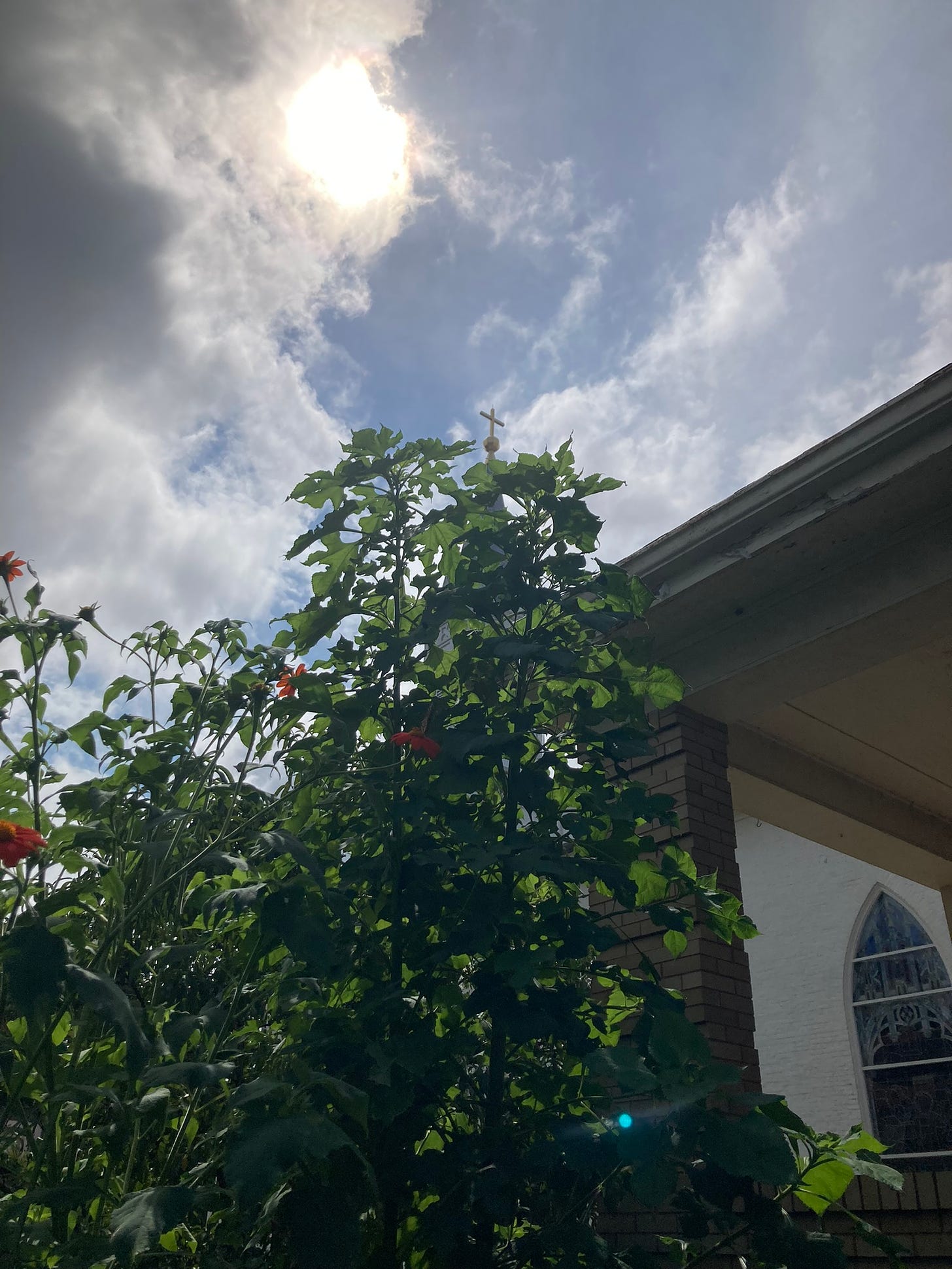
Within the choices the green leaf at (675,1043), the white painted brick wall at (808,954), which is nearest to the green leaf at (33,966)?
the green leaf at (675,1043)

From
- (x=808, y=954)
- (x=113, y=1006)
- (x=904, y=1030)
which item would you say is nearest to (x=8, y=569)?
(x=113, y=1006)

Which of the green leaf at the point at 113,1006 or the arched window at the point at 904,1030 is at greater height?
the arched window at the point at 904,1030

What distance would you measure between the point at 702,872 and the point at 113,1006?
3073 mm

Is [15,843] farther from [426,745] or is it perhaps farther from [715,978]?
[715,978]

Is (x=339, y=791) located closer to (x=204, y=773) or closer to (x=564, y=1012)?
(x=204, y=773)

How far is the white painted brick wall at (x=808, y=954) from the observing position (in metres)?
9.82

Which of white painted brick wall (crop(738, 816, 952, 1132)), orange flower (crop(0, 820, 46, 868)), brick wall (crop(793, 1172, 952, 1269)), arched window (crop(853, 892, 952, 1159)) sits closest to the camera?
orange flower (crop(0, 820, 46, 868))

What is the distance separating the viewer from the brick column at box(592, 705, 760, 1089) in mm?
3750

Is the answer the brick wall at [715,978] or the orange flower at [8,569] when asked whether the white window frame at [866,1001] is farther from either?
the orange flower at [8,569]

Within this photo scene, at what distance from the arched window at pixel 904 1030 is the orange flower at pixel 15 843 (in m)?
9.26

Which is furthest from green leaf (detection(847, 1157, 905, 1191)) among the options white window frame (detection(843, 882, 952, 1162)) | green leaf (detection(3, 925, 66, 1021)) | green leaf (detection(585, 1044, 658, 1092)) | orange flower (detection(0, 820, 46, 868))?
white window frame (detection(843, 882, 952, 1162))

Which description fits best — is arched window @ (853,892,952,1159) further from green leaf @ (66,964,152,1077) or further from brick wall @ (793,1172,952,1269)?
green leaf @ (66,964,152,1077)

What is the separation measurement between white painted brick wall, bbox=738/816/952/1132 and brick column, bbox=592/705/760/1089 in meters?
6.11

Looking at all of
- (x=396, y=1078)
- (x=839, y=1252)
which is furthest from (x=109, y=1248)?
(x=839, y=1252)
